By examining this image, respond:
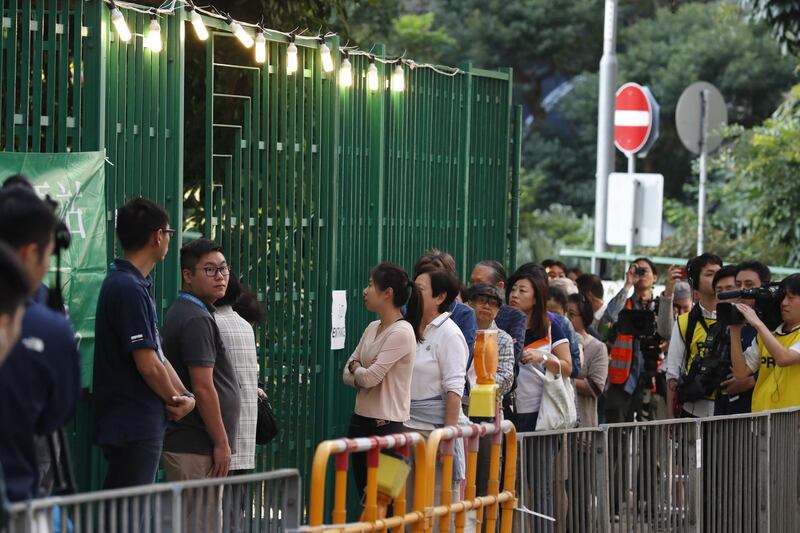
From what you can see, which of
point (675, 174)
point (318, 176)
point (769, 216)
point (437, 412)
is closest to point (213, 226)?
point (318, 176)

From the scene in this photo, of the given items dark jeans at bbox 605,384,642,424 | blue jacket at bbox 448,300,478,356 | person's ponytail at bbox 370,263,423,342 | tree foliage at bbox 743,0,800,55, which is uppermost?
tree foliage at bbox 743,0,800,55

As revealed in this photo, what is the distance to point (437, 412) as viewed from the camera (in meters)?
8.83

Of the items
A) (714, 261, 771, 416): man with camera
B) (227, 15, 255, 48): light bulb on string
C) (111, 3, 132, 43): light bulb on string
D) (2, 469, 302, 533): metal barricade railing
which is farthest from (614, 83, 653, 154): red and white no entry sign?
(2, 469, 302, 533): metal barricade railing

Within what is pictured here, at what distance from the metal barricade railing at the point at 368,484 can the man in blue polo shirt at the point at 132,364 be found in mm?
1025

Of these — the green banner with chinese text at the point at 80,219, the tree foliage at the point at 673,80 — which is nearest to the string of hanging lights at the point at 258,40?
the green banner with chinese text at the point at 80,219

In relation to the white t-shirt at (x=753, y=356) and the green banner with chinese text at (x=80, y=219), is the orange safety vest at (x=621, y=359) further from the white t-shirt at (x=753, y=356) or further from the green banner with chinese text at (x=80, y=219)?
the green banner with chinese text at (x=80, y=219)

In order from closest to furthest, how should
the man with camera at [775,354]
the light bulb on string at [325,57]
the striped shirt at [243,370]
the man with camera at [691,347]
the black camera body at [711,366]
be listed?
the striped shirt at [243,370]
the man with camera at [775,354]
the black camera body at [711,366]
the light bulb on string at [325,57]
the man with camera at [691,347]

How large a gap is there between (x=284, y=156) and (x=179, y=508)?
4993mm

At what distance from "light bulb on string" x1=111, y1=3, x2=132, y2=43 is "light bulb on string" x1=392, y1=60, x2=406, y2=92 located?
295 cm

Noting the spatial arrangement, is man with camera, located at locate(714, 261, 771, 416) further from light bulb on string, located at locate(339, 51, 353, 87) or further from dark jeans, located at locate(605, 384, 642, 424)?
light bulb on string, located at locate(339, 51, 353, 87)

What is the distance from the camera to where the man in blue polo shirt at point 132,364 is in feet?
23.7

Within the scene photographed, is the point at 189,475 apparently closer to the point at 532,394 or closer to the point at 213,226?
the point at 213,226

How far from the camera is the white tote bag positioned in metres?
9.75

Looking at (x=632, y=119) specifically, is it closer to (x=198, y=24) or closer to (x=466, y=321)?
(x=466, y=321)
